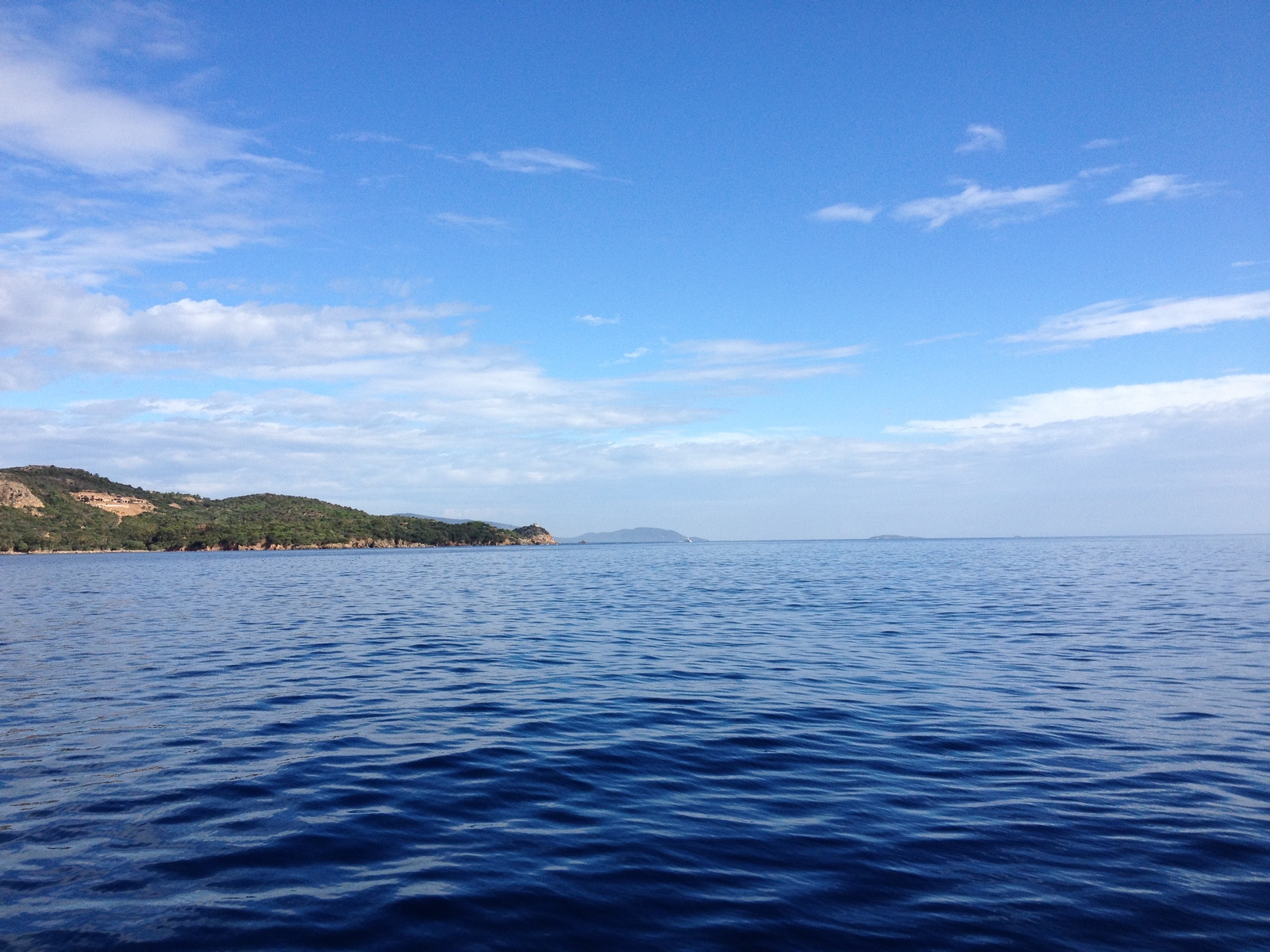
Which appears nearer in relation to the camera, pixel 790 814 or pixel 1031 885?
pixel 1031 885

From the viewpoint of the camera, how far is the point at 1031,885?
8.16 m

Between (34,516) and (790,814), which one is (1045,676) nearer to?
(790,814)

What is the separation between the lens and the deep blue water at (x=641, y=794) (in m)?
7.49

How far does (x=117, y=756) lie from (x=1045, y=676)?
22113 millimetres

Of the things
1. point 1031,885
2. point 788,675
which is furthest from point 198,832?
point 788,675

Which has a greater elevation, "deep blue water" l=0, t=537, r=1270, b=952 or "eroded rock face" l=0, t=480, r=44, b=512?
"eroded rock face" l=0, t=480, r=44, b=512

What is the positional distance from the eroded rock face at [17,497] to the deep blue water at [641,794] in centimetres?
21067

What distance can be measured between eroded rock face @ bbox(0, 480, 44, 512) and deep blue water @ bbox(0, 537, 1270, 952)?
691 feet

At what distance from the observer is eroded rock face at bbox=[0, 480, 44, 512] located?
185 metres

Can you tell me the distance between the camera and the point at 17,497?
7411 inches

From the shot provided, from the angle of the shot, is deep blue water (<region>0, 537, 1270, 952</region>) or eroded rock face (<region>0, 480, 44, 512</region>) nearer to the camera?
deep blue water (<region>0, 537, 1270, 952</region>)

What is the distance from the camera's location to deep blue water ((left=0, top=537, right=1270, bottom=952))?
7488 mm

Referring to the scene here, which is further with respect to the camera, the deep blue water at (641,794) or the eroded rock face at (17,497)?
the eroded rock face at (17,497)

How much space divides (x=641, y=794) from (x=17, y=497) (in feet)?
791
